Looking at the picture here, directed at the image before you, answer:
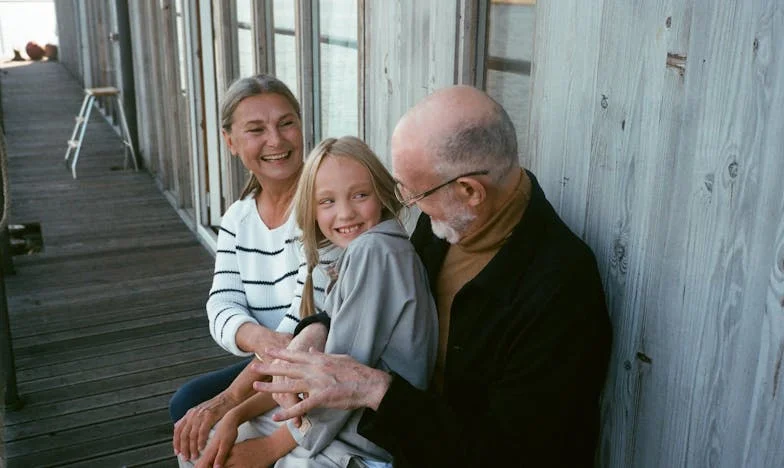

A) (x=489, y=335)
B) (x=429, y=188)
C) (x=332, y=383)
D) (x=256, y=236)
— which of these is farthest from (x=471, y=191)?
(x=256, y=236)

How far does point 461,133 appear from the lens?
140 centimetres

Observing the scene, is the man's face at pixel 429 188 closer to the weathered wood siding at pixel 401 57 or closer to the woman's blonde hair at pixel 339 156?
the woman's blonde hair at pixel 339 156

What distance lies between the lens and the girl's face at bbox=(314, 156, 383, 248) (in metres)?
1.68

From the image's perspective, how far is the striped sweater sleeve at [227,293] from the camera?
6.75 feet

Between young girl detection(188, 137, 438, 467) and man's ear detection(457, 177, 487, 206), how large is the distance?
19 centimetres

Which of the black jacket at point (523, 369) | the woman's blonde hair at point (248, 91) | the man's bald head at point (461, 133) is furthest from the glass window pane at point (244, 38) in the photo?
the black jacket at point (523, 369)

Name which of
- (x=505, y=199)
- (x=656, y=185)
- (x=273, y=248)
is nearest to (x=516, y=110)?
(x=505, y=199)

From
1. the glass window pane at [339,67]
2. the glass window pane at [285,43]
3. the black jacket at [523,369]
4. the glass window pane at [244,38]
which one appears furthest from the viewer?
the glass window pane at [244,38]

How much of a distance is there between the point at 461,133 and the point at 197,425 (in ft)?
3.25

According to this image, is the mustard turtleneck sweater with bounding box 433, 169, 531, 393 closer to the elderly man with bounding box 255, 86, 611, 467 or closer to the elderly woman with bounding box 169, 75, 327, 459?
the elderly man with bounding box 255, 86, 611, 467

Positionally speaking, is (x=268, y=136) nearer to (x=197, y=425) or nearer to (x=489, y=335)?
(x=197, y=425)

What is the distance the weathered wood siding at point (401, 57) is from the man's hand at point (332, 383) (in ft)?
2.93

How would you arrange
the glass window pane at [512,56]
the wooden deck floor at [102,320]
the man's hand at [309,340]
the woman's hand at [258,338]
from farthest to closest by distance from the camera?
the wooden deck floor at [102,320] → the woman's hand at [258,338] → the glass window pane at [512,56] → the man's hand at [309,340]

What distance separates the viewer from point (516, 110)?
6.15 ft
